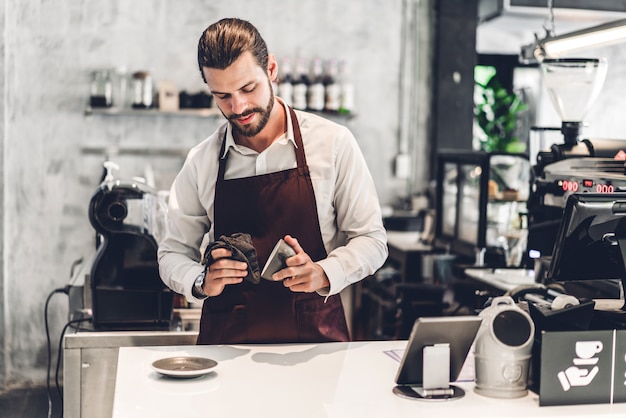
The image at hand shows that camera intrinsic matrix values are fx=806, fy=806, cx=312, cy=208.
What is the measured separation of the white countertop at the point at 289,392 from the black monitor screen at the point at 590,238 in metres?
0.37

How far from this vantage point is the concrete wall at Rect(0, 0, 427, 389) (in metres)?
5.29

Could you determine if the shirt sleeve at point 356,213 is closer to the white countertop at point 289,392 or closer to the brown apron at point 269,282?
the brown apron at point 269,282

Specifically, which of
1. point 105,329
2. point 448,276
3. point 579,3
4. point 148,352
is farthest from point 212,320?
point 579,3

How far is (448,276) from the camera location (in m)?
4.70

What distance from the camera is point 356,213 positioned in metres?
2.41

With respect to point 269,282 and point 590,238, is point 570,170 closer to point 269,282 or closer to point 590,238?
point 590,238

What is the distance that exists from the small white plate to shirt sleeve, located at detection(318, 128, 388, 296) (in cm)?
50

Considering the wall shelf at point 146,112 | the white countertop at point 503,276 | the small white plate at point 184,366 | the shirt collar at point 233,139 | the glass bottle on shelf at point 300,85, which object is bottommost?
the white countertop at point 503,276

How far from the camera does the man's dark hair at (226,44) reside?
87.6 inches

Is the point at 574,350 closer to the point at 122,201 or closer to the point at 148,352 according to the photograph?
the point at 148,352

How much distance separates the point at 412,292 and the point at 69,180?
8.01ft

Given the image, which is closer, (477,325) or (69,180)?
(477,325)

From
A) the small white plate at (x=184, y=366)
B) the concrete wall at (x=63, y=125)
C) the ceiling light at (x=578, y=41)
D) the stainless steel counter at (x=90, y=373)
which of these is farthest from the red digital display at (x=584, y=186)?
the concrete wall at (x=63, y=125)

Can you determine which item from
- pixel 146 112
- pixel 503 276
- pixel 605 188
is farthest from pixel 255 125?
pixel 146 112
